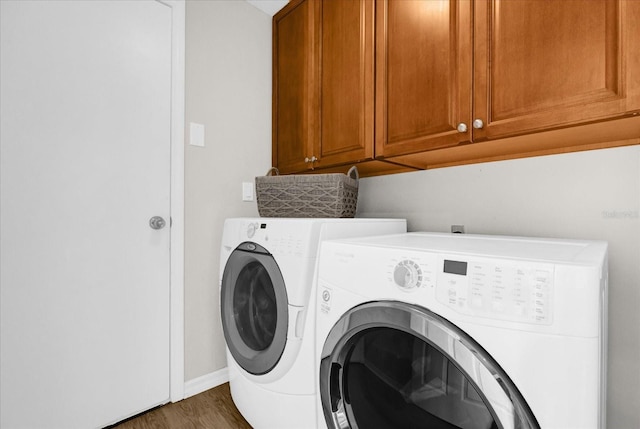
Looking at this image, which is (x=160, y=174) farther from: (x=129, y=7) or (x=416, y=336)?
(x=416, y=336)

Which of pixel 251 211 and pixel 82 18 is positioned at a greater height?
pixel 82 18

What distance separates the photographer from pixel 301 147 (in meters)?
1.78

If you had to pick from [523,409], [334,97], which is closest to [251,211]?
[334,97]

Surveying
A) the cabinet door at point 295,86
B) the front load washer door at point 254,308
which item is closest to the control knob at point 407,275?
the front load washer door at point 254,308

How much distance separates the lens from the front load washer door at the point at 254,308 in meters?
1.21

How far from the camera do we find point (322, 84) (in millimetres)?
1646

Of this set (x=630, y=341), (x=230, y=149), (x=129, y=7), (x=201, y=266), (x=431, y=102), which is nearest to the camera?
(x=630, y=341)

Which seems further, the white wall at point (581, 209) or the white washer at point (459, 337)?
the white wall at point (581, 209)

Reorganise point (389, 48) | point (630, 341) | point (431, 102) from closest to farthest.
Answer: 1. point (630, 341)
2. point (431, 102)
3. point (389, 48)

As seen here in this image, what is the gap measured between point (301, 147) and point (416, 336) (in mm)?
1293

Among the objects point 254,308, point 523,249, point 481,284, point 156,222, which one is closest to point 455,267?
point 481,284

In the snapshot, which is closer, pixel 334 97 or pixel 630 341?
pixel 630 341

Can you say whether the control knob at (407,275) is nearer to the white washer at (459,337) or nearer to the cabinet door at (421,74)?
the white washer at (459,337)

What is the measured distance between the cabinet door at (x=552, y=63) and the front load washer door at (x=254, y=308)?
3.14ft
